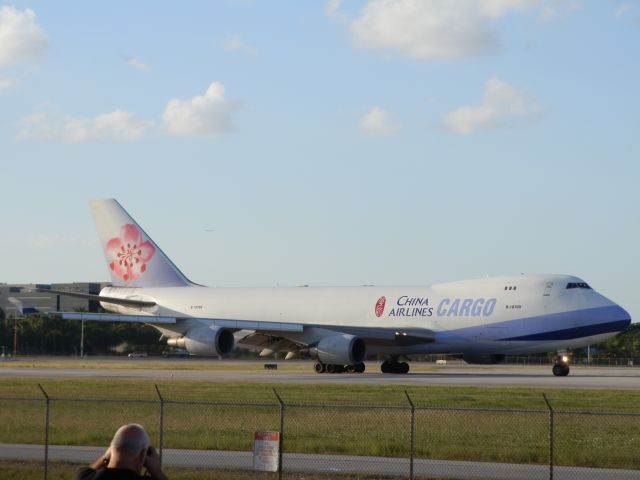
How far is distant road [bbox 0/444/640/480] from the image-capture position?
19.9 metres

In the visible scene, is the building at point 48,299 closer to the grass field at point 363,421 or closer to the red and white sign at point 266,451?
the grass field at point 363,421

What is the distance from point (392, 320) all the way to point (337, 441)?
34249mm

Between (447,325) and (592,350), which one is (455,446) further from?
(592,350)

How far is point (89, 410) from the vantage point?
32.4 meters

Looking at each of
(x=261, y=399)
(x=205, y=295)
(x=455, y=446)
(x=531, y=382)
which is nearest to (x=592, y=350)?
(x=205, y=295)

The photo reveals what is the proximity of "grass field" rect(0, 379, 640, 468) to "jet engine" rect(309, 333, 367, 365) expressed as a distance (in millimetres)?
12342

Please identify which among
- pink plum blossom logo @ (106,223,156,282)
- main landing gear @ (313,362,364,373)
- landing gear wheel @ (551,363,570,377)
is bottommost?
main landing gear @ (313,362,364,373)

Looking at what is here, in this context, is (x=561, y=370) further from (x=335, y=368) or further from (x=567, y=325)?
(x=335, y=368)

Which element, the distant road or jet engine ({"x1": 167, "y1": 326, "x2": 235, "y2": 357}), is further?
jet engine ({"x1": 167, "y1": 326, "x2": 235, "y2": 357})

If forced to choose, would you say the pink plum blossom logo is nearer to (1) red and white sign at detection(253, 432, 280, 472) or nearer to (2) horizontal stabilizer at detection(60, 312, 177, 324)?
(2) horizontal stabilizer at detection(60, 312, 177, 324)

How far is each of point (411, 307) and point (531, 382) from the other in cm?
1180

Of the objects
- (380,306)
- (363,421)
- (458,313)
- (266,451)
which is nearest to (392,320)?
(380,306)

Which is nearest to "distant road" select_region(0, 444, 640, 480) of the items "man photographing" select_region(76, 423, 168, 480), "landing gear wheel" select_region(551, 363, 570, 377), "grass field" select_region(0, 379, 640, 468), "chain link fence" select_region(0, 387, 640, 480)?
"chain link fence" select_region(0, 387, 640, 480)

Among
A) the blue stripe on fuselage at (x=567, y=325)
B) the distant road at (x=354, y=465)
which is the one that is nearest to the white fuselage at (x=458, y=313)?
the blue stripe on fuselage at (x=567, y=325)
